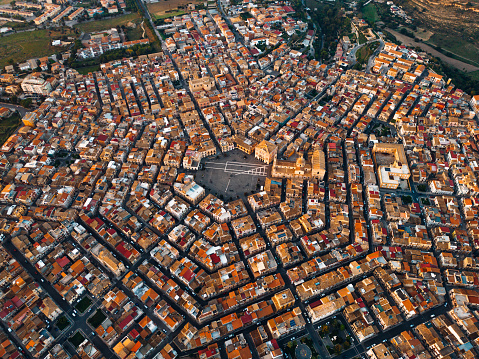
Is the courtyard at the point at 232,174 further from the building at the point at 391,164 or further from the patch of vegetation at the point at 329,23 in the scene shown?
the patch of vegetation at the point at 329,23

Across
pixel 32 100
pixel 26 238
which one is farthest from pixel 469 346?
pixel 32 100

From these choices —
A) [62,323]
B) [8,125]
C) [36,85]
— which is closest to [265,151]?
[62,323]

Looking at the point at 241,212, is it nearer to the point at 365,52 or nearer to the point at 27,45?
the point at 365,52

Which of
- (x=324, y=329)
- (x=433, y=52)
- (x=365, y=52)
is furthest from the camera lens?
(x=433, y=52)

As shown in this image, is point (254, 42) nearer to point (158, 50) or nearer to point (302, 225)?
point (158, 50)

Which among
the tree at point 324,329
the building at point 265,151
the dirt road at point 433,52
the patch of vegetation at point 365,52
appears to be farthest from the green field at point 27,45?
the dirt road at point 433,52

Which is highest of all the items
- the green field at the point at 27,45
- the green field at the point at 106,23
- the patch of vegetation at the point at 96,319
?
the green field at the point at 106,23
